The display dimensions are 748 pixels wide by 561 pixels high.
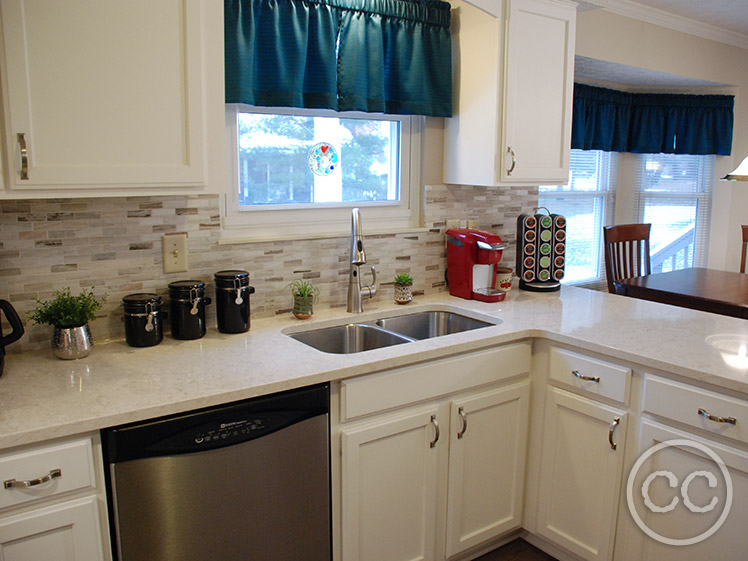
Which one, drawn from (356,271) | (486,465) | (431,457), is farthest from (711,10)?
(431,457)

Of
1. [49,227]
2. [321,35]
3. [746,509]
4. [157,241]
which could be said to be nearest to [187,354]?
[157,241]

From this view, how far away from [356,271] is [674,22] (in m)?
2.71

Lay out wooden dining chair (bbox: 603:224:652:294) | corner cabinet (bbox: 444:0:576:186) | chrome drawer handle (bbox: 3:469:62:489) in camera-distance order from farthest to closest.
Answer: wooden dining chair (bbox: 603:224:652:294) < corner cabinet (bbox: 444:0:576:186) < chrome drawer handle (bbox: 3:469:62:489)

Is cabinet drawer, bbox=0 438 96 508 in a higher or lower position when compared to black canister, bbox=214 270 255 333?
lower

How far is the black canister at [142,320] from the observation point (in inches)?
74.9

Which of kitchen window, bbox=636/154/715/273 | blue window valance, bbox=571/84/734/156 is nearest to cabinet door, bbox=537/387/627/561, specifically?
blue window valance, bbox=571/84/734/156

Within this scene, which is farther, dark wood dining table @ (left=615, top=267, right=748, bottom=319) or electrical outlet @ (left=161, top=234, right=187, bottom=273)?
dark wood dining table @ (left=615, top=267, right=748, bottom=319)

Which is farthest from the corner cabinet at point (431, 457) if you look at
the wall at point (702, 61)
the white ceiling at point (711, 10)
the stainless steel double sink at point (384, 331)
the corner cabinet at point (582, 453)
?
the white ceiling at point (711, 10)

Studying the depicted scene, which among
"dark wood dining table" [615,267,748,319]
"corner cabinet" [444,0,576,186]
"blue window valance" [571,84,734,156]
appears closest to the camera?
"corner cabinet" [444,0,576,186]

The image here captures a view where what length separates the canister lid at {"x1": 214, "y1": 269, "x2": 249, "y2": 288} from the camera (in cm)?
206

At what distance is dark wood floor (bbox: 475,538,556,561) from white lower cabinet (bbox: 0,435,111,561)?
141 centimetres

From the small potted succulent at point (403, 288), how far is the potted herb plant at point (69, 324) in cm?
115

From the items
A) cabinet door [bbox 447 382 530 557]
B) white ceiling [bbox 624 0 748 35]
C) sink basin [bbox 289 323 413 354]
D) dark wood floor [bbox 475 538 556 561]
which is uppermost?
white ceiling [bbox 624 0 748 35]

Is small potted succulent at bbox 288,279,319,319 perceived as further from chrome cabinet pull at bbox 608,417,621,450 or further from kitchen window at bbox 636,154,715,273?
kitchen window at bbox 636,154,715,273
